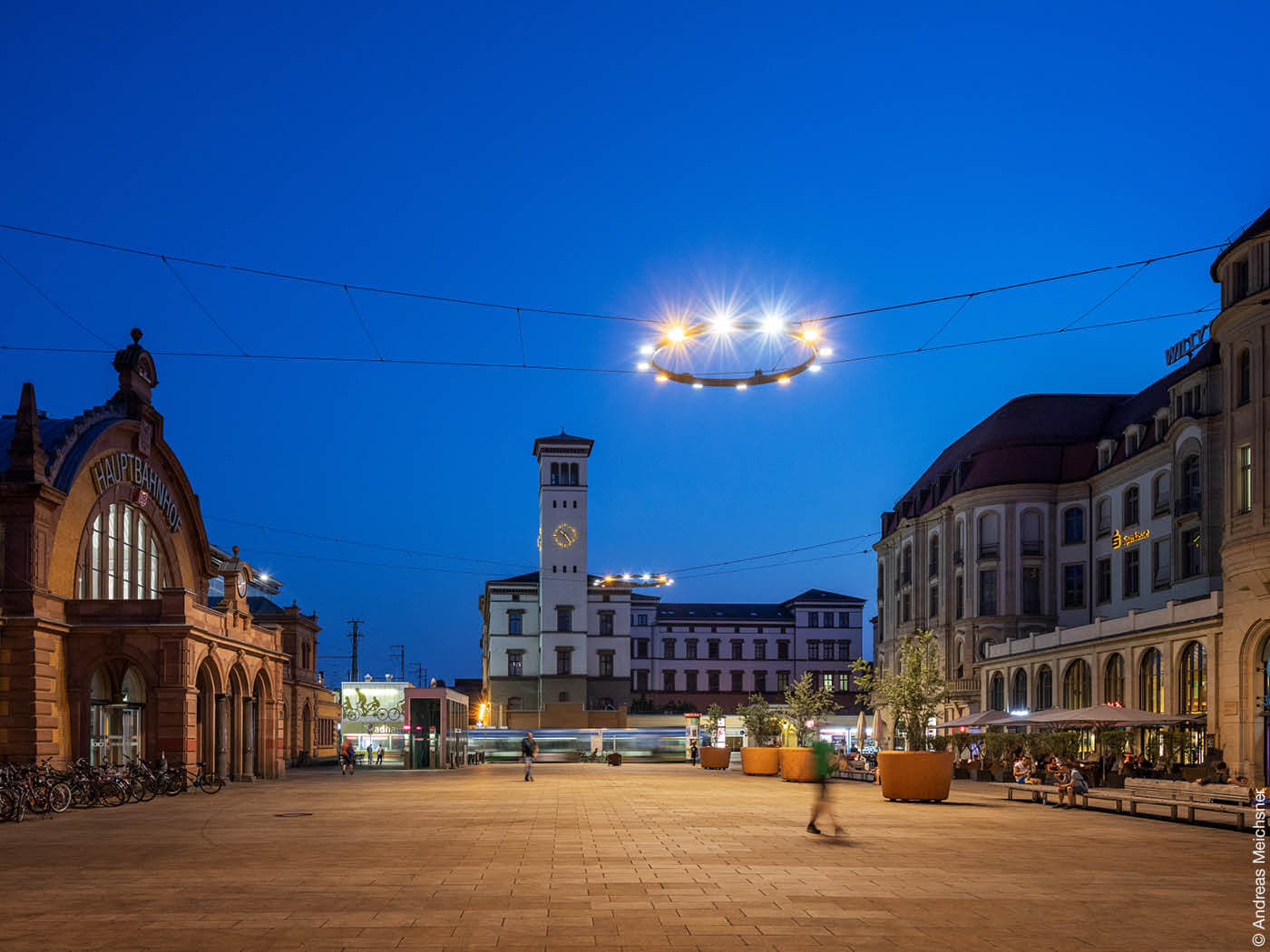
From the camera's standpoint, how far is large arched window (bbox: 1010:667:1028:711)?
2421 inches

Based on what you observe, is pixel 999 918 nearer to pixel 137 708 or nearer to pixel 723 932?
pixel 723 932

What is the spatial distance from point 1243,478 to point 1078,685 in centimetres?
1673

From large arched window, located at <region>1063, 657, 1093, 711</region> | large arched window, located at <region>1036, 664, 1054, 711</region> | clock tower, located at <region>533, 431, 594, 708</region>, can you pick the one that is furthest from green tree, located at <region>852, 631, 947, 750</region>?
clock tower, located at <region>533, 431, 594, 708</region>

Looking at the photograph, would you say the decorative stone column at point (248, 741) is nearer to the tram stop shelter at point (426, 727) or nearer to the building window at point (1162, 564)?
the tram stop shelter at point (426, 727)

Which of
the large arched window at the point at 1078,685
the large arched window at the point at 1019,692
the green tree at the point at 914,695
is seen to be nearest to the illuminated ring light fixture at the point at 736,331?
the green tree at the point at 914,695

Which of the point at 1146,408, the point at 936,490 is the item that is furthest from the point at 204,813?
the point at 936,490

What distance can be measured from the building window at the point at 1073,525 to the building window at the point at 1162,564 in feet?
32.5

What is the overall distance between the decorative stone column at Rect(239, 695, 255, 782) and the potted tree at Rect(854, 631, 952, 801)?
Result: 2199 cm

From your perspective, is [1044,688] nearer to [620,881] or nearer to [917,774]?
[917,774]

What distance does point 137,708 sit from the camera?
41.5 meters

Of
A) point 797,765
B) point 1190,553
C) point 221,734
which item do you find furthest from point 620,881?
Result: point 1190,553

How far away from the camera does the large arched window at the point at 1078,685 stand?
53875 mm

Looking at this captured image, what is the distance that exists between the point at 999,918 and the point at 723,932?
109 inches

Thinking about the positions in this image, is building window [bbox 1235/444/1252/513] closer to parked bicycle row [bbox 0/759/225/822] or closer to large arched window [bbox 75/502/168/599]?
parked bicycle row [bbox 0/759/225/822]
